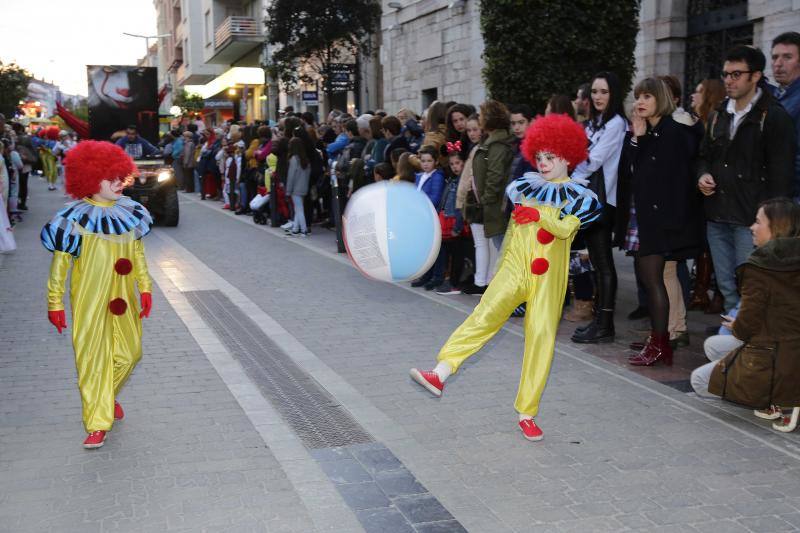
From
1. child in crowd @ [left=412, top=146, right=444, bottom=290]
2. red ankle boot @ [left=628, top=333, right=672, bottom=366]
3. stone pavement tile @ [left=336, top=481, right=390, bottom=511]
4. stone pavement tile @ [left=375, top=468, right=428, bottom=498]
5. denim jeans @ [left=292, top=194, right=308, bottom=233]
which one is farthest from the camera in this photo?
denim jeans @ [left=292, top=194, right=308, bottom=233]

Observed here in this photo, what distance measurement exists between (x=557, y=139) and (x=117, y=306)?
260cm

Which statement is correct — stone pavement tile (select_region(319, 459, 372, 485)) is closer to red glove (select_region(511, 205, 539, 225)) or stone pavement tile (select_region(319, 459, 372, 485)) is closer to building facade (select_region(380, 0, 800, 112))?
red glove (select_region(511, 205, 539, 225))

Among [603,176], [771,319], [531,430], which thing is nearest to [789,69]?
[603,176]

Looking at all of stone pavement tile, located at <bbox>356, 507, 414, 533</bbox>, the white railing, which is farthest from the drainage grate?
the white railing

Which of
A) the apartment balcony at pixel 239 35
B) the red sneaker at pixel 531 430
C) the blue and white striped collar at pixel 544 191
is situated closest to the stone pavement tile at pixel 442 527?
the red sneaker at pixel 531 430

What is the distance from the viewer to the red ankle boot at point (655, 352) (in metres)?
6.26

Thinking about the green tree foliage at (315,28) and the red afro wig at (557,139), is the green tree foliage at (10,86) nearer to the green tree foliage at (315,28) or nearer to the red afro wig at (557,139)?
the green tree foliage at (315,28)

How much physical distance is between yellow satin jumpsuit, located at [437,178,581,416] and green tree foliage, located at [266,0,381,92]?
880 inches

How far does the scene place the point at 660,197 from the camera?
246 inches

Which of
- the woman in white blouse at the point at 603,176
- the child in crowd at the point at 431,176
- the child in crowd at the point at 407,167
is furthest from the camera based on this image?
the child in crowd at the point at 407,167

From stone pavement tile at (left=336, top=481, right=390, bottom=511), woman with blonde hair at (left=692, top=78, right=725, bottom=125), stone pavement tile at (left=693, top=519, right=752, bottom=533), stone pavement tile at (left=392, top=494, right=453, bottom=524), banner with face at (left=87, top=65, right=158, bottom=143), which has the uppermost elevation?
banner with face at (left=87, top=65, right=158, bottom=143)

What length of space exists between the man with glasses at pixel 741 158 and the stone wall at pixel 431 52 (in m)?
13.7

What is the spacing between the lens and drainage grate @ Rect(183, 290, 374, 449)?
495 cm

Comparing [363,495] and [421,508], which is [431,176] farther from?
[421,508]
